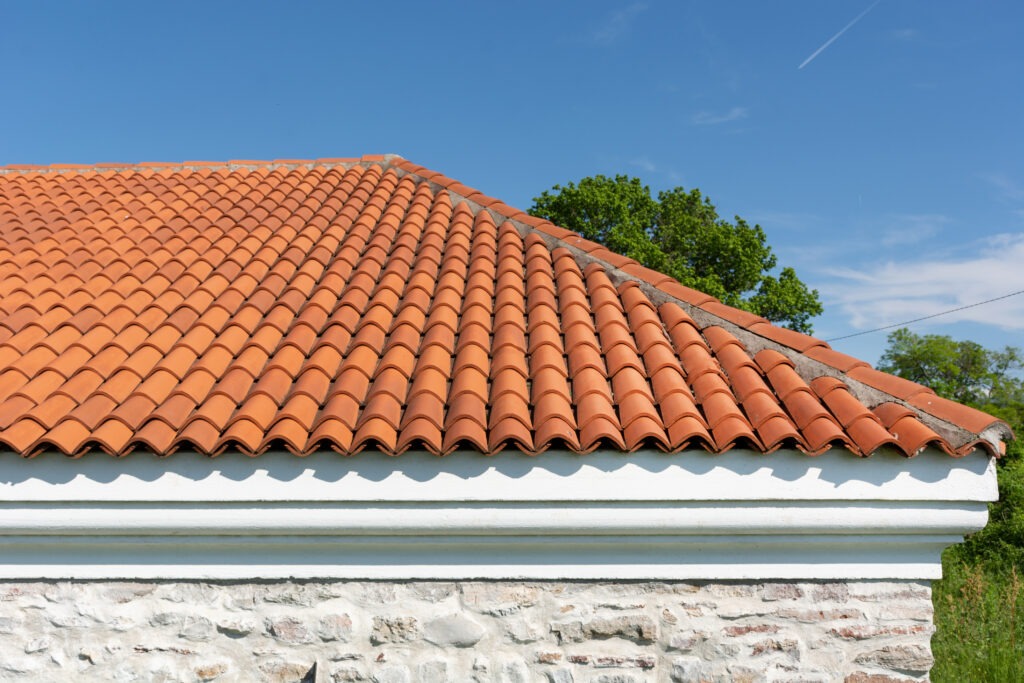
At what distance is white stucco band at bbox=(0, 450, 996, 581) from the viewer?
111 inches

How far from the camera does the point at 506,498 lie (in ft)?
9.16

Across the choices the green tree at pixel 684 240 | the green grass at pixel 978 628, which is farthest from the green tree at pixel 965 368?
the green grass at pixel 978 628

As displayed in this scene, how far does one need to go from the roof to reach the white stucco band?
0.09 meters

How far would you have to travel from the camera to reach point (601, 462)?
2.83 meters

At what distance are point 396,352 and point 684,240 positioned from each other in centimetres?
2079

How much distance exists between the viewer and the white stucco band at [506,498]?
2.81m

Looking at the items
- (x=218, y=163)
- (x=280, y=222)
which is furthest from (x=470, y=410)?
(x=218, y=163)

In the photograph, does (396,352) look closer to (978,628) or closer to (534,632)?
(534,632)

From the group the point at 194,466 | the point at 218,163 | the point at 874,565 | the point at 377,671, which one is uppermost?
the point at 218,163

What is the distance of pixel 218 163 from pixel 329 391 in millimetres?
5249

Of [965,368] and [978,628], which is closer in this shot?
[978,628]

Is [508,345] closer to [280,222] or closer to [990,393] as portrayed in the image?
[280,222]

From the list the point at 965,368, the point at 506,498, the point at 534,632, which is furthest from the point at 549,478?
the point at 965,368

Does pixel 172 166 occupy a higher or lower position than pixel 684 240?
lower
